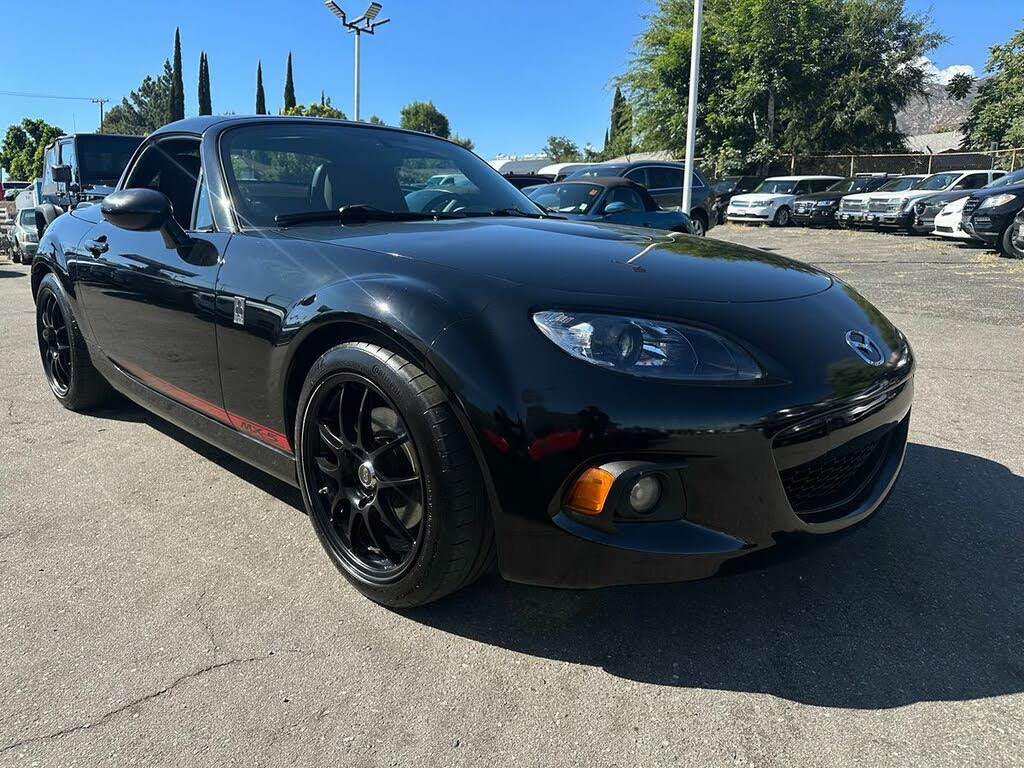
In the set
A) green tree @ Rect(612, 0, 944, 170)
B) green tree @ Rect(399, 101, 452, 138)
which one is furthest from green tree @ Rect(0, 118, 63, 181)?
green tree @ Rect(612, 0, 944, 170)

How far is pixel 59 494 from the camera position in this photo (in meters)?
3.01

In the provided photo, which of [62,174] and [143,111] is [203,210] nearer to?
[62,174]

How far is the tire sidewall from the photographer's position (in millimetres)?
→ 1893

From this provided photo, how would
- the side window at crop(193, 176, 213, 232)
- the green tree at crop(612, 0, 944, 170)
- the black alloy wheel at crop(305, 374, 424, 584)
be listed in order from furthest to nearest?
the green tree at crop(612, 0, 944, 170)
the side window at crop(193, 176, 213, 232)
the black alloy wheel at crop(305, 374, 424, 584)

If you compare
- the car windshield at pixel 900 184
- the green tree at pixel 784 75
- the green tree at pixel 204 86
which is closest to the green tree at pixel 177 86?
the green tree at pixel 204 86

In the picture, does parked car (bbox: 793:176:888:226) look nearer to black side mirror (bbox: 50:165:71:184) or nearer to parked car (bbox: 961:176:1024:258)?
parked car (bbox: 961:176:1024:258)

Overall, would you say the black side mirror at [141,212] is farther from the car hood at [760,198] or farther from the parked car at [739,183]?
the parked car at [739,183]

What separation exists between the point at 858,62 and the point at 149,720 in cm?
3559

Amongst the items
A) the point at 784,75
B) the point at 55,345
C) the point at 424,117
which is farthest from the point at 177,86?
the point at 55,345

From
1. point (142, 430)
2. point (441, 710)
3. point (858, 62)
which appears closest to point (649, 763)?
point (441, 710)

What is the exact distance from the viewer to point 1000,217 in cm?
1158

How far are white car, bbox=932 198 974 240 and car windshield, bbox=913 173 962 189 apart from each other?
218 inches

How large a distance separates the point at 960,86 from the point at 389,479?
4838cm

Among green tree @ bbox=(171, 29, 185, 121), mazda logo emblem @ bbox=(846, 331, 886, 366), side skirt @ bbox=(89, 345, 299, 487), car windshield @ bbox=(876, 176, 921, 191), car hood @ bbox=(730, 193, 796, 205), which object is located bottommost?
side skirt @ bbox=(89, 345, 299, 487)
